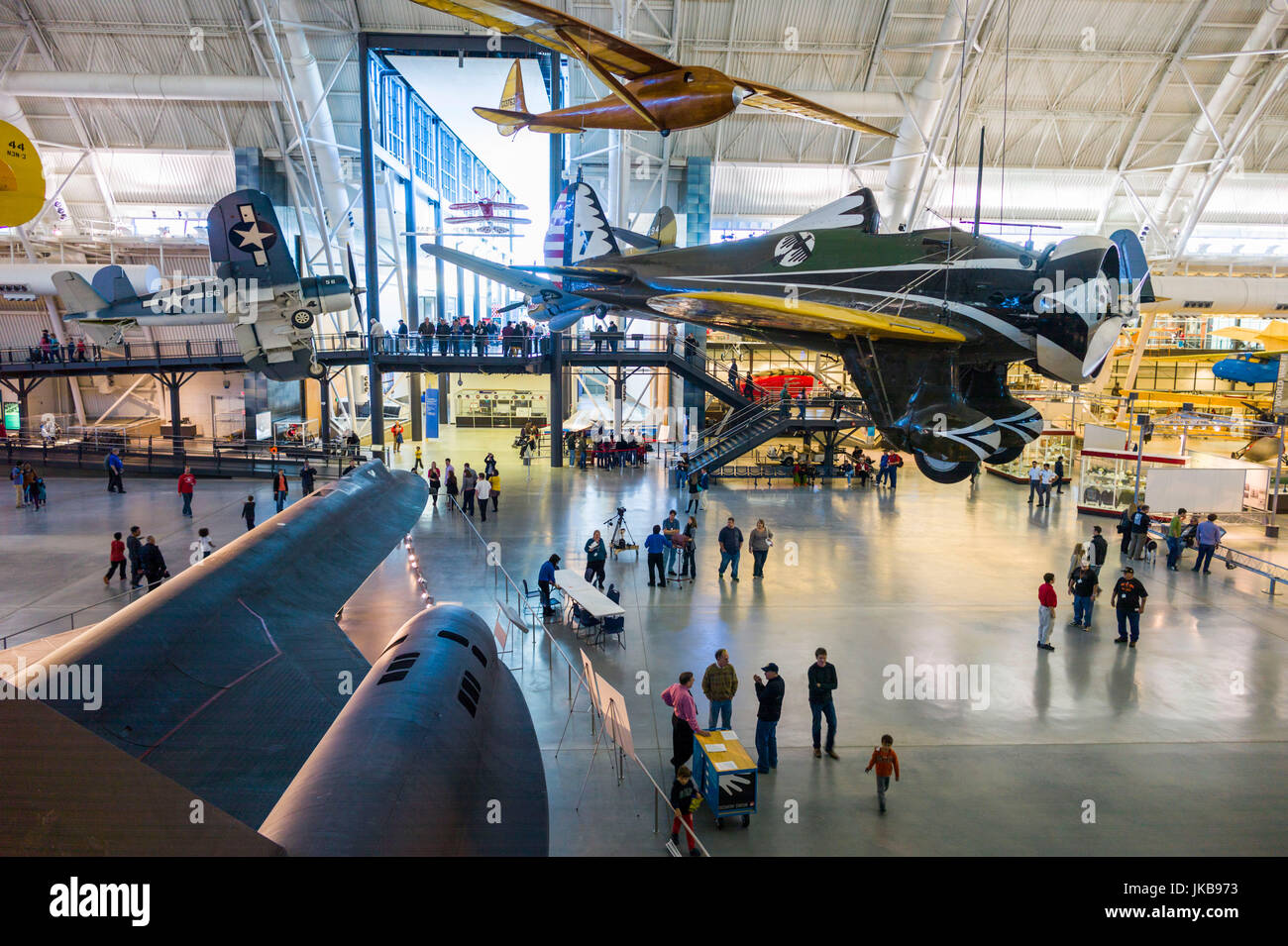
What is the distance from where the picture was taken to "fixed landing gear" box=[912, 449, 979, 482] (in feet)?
26.8

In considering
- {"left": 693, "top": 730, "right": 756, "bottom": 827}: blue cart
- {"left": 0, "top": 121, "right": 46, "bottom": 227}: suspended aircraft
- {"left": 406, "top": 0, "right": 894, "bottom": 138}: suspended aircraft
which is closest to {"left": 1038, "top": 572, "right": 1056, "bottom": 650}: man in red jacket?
{"left": 693, "top": 730, "right": 756, "bottom": 827}: blue cart

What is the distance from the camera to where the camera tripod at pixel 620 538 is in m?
16.7

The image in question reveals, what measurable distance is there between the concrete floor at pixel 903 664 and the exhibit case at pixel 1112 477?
113 cm

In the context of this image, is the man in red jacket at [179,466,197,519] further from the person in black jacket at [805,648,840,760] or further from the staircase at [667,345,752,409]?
the person in black jacket at [805,648,840,760]

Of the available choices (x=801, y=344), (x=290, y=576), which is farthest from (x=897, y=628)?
(x=290, y=576)

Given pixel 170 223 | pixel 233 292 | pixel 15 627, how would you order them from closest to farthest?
1. pixel 15 627
2. pixel 233 292
3. pixel 170 223

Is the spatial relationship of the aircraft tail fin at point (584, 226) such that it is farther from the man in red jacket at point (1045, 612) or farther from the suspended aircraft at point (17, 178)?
the suspended aircraft at point (17, 178)

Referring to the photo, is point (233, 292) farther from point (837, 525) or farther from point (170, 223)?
point (170, 223)

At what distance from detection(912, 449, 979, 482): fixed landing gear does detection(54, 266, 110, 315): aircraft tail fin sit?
2375cm

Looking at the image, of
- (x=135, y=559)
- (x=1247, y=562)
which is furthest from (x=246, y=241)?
(x=1247, y=562)

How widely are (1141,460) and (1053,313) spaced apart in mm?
14403

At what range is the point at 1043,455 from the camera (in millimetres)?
25688
